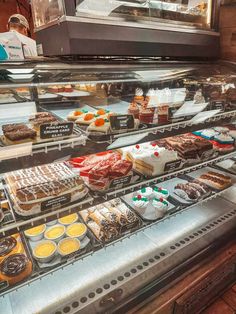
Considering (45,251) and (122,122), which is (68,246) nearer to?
(45,251)

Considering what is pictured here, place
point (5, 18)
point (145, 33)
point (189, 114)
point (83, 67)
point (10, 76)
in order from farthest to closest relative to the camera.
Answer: point (5, 18)
point (189, 114)
point (145, 33)
point (83, 67)
point (10, 76)

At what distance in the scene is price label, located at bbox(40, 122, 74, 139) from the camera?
111cm

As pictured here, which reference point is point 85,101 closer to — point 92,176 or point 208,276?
point 92,176

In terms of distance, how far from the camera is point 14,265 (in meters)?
1.32

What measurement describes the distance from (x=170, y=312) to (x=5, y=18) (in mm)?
4914

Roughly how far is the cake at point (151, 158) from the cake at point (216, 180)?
53 cm

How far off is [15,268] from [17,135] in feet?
2.24

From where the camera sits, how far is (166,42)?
148 cm

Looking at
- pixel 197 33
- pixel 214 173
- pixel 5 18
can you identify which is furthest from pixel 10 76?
pixel 5 18

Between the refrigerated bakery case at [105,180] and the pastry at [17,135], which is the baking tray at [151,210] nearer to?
the refrigerated bakery case at [105,180]

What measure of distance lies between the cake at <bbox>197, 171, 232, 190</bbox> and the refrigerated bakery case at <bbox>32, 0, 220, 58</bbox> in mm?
974

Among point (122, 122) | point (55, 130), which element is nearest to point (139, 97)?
point (122, 122)

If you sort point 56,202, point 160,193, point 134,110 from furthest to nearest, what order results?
point 160,193 → point 134,110 → point 56,202

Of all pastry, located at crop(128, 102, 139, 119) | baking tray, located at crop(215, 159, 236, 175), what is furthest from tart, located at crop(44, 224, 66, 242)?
baking tray, located at crop(215, 159, 236, 175)
